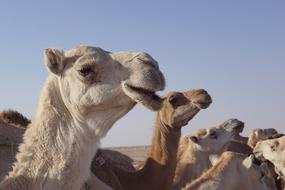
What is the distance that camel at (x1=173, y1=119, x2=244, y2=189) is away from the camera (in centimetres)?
956

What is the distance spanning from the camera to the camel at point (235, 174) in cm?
708

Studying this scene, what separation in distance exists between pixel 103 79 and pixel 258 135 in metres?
9.88

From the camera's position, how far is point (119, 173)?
8172 millimetres

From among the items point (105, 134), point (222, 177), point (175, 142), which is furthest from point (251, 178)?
point (105, 134)

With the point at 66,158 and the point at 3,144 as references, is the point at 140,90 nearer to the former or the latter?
the point at 66,158

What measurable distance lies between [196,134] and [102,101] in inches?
250

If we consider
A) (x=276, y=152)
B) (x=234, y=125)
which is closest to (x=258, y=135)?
(x=234, y=125)

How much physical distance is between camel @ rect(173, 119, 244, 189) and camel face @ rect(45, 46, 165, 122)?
5.01 meters

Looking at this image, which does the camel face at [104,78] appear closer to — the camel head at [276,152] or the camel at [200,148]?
the camel at [200,148]

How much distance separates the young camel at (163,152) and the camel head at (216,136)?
4.92 ft

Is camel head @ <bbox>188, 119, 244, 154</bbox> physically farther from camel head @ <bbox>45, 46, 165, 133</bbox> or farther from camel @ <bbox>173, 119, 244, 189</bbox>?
camel head @ <bbox>45, 46, 165, 133</bbox>

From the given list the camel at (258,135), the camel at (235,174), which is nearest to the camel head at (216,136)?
the camel at (235,174)

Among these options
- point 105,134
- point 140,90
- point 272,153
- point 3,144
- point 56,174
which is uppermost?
point 140,90

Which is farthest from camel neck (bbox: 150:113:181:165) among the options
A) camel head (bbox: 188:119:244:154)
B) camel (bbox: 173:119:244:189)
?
camel head (bbox: 188:119:244:154)
